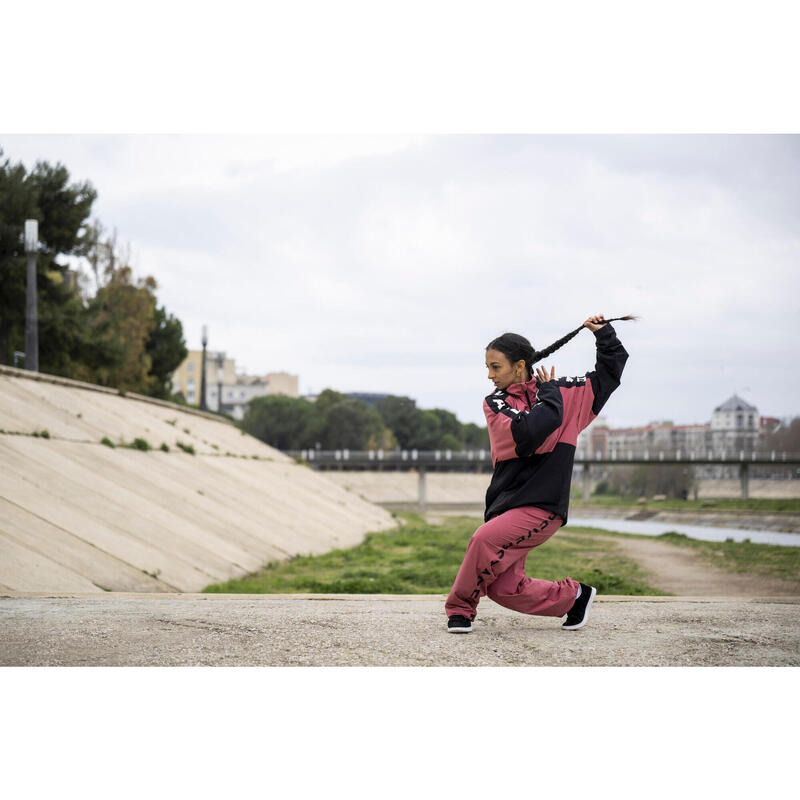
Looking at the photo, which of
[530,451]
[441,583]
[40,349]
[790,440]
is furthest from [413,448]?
[530,451]

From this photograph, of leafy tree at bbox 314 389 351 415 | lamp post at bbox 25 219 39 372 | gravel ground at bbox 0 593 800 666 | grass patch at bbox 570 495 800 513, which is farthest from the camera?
leafy tree at bbox 314 389 351 415

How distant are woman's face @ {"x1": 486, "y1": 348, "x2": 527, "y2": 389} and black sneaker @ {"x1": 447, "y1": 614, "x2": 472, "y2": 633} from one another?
1068mm

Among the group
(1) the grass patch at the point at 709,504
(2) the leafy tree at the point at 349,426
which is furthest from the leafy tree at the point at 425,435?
(1) the grass patch at the point at 709,504

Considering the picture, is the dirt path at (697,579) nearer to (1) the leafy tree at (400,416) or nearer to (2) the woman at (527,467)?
(2) the woman at (527,467)

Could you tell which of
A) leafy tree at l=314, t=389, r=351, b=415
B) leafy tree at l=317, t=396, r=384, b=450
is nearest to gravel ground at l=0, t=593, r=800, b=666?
leafy tree at l=317, t=396, r=384, b=450

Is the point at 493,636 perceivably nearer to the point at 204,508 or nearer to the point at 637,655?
the point at 637,655

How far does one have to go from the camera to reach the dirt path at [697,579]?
634cm

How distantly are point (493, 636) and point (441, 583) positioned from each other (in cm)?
338

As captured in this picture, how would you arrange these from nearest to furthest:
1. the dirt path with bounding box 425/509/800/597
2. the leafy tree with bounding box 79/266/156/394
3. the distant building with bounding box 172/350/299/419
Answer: the dirt path with bounding box 425/509/800/597 < the leafy tree with bounding box 79/266/156/394 < the distant building with bounding box 172/350/299/419

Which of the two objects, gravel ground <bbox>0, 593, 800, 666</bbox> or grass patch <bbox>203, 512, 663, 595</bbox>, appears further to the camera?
grass patch <bbox>203, 512, 663, 595</bbox>

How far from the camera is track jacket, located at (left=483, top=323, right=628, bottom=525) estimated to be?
3.57m

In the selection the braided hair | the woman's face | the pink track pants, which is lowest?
the pink track pants

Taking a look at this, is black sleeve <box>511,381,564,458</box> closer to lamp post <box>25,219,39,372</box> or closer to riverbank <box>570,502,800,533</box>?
riverbank <box>570,502,800,533</box>

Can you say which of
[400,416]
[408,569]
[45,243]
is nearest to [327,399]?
[400,416]
